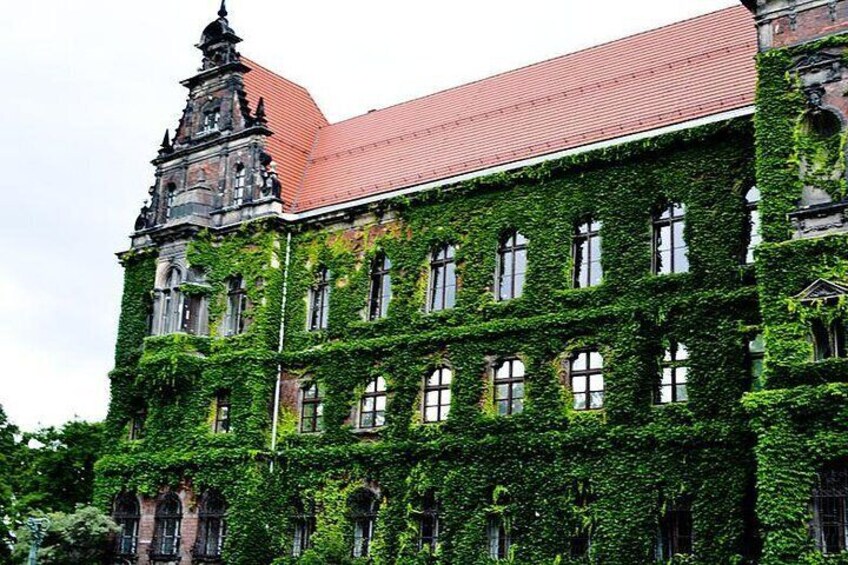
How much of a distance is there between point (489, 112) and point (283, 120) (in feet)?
27.2

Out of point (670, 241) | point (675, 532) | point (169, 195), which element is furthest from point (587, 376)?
point (169, 195)

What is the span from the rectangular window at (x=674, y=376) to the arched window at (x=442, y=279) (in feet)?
22.1

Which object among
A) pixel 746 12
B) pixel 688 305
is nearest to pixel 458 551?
pixel 688 305

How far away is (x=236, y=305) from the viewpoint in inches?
1441

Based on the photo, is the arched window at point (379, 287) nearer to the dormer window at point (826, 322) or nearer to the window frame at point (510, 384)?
the window frame at point (510, 384)

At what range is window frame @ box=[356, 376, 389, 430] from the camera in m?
32.5

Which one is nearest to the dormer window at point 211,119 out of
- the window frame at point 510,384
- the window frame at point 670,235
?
the window frame at point 510,384

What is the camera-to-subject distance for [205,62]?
40.2 metres

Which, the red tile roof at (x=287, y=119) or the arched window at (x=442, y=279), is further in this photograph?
the red tile roof at (x=287, y=119)

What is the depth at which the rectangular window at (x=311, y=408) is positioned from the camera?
3412 cm

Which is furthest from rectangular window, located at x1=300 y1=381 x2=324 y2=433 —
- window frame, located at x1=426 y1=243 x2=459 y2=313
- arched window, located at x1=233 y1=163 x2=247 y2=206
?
arched window, located at x1=233 y1=163 x2=247 y2=206

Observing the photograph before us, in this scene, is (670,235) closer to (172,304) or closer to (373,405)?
(373,405)

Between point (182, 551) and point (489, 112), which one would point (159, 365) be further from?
point (489, 112)

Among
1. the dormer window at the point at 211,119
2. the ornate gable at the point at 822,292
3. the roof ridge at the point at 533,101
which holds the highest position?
the dormer window at the point at 211,119
